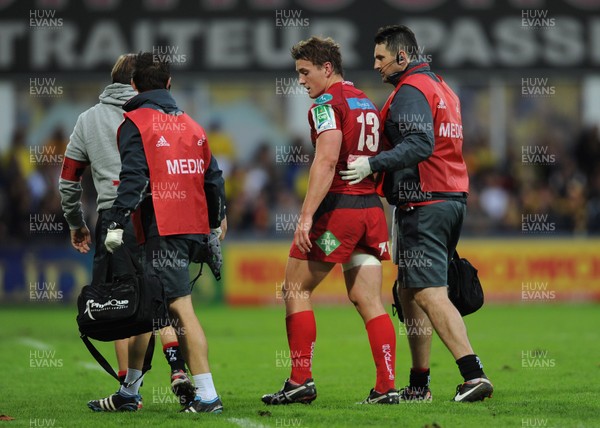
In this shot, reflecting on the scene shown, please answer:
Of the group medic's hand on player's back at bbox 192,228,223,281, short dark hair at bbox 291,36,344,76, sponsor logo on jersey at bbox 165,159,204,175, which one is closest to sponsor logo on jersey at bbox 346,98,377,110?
short dark hair at bbox 291,36,344,76

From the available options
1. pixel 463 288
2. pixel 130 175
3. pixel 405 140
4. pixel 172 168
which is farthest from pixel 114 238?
pixel 463 288

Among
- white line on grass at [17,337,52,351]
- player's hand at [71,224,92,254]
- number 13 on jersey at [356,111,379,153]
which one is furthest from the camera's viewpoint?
white line on grass at [17,337,52,351]

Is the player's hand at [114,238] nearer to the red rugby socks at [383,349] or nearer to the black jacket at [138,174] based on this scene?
the black jacket at [138,174]

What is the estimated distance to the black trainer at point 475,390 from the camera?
799cm

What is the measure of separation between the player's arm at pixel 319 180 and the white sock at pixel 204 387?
108 centimetres

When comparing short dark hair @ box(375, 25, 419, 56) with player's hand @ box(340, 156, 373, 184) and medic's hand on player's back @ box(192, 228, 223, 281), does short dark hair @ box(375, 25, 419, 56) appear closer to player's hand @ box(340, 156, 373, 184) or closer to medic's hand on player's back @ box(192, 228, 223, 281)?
player's hand @ box(340, 156, 373, 184)

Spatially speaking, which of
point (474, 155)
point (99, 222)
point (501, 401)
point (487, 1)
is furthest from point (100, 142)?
point (474, 155)

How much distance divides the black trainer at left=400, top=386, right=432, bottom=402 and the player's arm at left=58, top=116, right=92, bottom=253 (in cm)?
266

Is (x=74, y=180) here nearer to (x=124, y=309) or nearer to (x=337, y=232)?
(x=124, y=309)

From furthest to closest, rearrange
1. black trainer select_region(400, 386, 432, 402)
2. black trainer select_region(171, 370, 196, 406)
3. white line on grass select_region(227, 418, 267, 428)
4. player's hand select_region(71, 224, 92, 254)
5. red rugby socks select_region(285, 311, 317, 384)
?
player's hand select_region(71, 224, 92, 254)
black trainer select_region(400, 386, 432, 402)
red rugby socks select_region(285, 311, 317, 384)
black trainer select_region(171, 370, 196, 406)
white line on grass select_region(227, 418, 267, 428)

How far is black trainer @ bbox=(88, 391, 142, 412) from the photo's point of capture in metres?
8.13

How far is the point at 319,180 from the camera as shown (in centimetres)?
789

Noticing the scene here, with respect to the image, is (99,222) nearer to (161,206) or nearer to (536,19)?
(161,206)

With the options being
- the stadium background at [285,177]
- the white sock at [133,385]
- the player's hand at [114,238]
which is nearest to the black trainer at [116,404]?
the white sock at [133,385]
